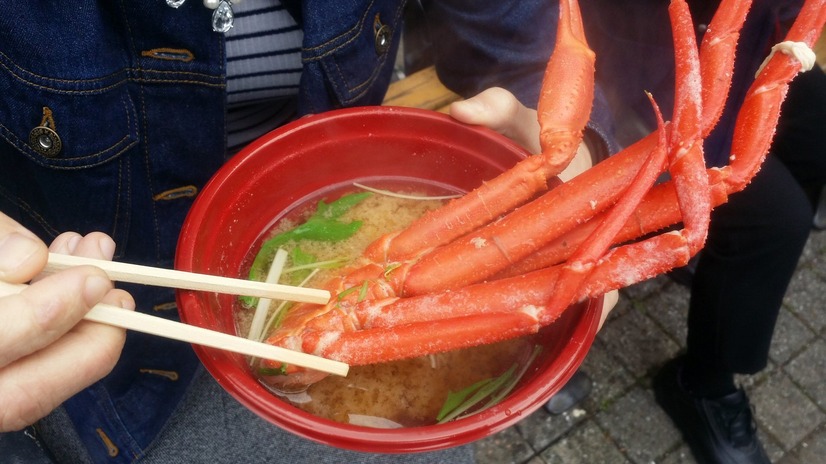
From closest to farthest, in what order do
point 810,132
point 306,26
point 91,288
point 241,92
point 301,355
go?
point 91,288, point 301,355, point 306,26, point 241,92, point 810,132

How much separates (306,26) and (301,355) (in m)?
0.63

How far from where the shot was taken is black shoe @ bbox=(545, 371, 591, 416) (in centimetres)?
200

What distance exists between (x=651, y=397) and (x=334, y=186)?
1469mm

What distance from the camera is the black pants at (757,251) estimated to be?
175cm

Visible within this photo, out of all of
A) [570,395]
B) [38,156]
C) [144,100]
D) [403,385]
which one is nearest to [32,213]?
[38,156]

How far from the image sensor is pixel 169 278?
0.85m

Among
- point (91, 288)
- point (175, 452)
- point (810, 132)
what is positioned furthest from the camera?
point (810, 132)

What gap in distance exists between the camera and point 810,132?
6.20 feet

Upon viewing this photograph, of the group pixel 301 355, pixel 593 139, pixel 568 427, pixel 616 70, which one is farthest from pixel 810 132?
pixel 301 355

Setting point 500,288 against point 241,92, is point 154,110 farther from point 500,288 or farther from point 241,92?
point 500,288

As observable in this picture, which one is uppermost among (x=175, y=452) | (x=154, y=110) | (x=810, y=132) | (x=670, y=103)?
(x=154, y=110)

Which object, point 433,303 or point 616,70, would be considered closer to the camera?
point 433,303

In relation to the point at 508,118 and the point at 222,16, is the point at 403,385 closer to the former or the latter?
the point at 508,118

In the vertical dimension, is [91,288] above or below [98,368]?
above
